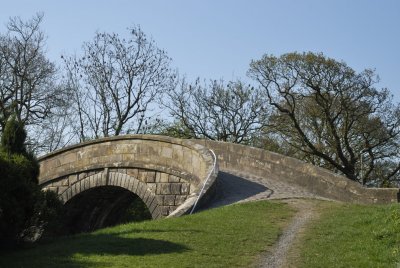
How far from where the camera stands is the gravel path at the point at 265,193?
520 inches

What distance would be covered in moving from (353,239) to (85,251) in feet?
15.7

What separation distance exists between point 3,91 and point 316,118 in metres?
15.3

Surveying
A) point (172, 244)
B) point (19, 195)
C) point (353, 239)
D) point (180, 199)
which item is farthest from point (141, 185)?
point (353, 239)

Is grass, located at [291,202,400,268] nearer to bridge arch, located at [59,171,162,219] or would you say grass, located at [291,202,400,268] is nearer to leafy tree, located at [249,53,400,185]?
bridge arch, located at [59,171,162,219]

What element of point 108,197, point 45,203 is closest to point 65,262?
point 45,203

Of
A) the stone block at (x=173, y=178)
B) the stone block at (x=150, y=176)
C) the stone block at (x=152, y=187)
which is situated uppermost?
the stone block at (x=150, y=176)

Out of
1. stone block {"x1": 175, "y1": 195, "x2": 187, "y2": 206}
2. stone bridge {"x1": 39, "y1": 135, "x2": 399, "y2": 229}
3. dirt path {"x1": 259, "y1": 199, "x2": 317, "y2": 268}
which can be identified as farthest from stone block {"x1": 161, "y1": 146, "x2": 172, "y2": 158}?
dirt path {"x1": 259, "y1": 199, "x2": 317, "y2": 268}

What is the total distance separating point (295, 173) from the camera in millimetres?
18188

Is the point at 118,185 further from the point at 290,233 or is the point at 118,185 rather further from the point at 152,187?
the point at 290,233

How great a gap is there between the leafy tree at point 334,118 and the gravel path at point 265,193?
34.1 ft

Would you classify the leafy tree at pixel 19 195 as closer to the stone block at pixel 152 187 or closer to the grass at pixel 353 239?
the grass at pixel 353 239

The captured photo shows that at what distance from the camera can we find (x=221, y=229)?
11586mm

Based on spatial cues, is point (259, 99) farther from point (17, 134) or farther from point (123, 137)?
point (17, 134)

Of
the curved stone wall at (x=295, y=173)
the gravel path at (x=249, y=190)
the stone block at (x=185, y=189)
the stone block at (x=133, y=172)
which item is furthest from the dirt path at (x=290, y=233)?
the stone block at (x=133, y=172)
